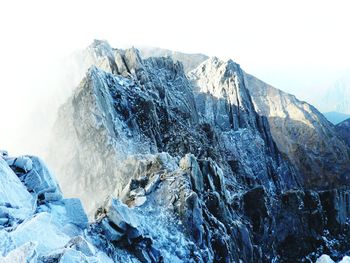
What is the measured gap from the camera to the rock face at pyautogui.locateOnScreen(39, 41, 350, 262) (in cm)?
3653

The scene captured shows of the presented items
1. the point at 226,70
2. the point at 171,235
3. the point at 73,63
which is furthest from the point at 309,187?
the point at 171,235

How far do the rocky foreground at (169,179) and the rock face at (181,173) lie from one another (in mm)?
176

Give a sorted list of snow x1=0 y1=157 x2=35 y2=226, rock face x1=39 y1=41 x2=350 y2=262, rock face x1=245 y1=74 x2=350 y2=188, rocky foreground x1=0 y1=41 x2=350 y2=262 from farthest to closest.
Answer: rock face x1=245 y1=74 x2=350 y2=188, rock face x1=39 y1=41 x2=350 y2=262, rocky foreground x1=0 y1=41 x2=350 y2=262, snow x1=0 y1=157 x2=35 y2=226

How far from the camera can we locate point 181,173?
43.9 meters

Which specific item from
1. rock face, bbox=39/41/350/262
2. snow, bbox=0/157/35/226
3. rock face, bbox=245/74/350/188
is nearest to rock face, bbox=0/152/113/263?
snow, bbox=0/157/35/226

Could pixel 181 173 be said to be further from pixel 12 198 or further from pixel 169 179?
pixel 12 198

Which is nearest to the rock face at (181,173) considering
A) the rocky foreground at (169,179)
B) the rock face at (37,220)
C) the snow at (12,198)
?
the rocky foreground at (169,179)

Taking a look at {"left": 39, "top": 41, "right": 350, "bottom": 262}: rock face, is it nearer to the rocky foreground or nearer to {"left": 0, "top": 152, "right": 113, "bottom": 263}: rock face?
the rocky foreground

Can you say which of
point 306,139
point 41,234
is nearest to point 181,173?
point 41,234

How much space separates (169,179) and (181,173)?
1.64 m

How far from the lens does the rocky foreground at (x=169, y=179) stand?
93.4 feet

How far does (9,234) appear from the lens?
71.6 ft

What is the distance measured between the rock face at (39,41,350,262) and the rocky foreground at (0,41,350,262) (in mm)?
176

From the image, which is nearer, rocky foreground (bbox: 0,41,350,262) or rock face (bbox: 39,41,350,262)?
rocky foreground (bbox: 0,41,350,262)
